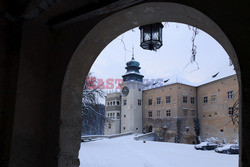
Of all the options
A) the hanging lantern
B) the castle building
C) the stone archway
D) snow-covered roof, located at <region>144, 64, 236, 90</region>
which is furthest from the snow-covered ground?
snow-covered roof, located at <region>144, 64, 236, 90</region>

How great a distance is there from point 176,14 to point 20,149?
7.77 ft

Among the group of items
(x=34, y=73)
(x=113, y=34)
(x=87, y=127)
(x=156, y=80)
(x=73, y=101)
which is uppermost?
(x=156, y=80)

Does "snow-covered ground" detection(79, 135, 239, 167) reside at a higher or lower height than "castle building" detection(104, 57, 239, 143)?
lower

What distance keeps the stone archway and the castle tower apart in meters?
31.3

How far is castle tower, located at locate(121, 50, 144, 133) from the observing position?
33.7 meters

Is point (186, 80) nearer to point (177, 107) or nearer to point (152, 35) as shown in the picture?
point (177, 107)

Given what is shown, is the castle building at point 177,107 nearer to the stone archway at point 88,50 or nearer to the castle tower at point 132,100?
the castle tower at point 132,100

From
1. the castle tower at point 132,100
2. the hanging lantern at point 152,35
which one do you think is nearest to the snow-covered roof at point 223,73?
the castle tower at point 132,100

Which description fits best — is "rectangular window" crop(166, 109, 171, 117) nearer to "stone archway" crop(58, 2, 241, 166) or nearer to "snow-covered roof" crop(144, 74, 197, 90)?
"snow-covered roof" crop(144, 74, 197, 90)

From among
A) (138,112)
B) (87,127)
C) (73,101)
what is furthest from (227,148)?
(138,112)

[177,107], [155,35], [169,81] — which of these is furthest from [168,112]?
[155,35]

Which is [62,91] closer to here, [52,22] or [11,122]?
[11,122]

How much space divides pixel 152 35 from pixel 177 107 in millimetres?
27781

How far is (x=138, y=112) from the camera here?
34438 mm
